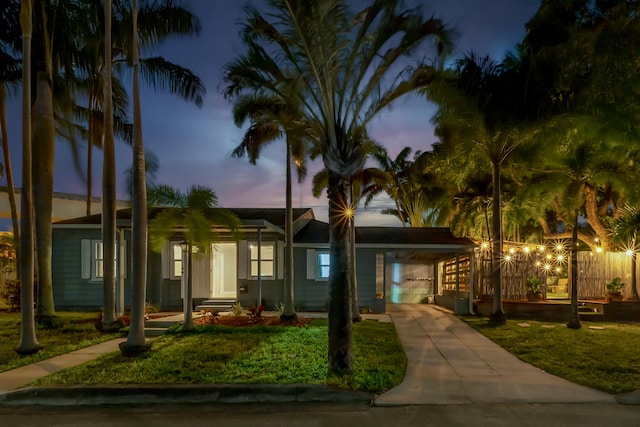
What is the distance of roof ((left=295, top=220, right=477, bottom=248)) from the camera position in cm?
1718

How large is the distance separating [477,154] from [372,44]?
405 inches

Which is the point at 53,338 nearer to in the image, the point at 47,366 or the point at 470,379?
the point at 47,366

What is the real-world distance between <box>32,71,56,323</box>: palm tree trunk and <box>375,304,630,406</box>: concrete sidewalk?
9.48m

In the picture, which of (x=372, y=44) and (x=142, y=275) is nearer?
(x=372, y=44)

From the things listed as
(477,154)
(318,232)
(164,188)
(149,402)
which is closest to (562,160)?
(477,154)

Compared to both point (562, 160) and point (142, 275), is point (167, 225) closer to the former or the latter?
point (142, 275)

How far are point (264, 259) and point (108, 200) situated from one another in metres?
7.09

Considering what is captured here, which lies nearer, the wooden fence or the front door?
the wooden fence

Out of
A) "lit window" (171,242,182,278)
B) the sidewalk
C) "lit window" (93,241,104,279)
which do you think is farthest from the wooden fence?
"lit window" (93,241,104,279)

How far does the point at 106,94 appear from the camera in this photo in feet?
35.4

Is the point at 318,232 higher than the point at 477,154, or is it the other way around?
the point at 477,154

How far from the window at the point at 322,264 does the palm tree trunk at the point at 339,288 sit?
396 inches

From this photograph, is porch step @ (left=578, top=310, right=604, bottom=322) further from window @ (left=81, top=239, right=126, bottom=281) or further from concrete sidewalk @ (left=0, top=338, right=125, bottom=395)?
window @ (left=81, top=239, right=126, bottom=281)

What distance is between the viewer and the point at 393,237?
18109 millimetres
